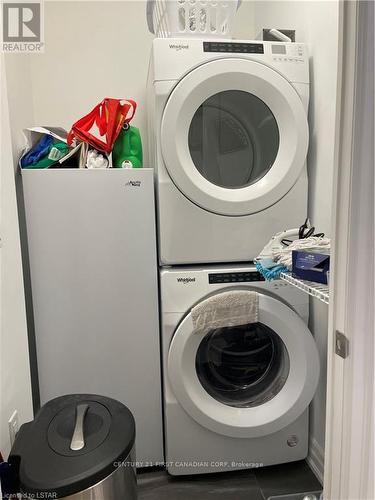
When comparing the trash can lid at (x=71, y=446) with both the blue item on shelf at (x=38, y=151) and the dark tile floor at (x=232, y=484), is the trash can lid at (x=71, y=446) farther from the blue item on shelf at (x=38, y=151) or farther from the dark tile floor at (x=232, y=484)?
the blue item on shelf at (x=38, y=151)

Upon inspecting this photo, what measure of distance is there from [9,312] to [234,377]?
91 centimetres

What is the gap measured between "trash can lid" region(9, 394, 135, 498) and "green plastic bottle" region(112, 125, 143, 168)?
90cm

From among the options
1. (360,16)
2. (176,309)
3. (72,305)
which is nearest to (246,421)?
(176,309)

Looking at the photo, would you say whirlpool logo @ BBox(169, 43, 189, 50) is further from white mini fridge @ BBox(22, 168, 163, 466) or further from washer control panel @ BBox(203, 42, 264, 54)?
white mini fridge @ BBox(22, 168, 163, 466)

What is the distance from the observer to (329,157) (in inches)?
53.0

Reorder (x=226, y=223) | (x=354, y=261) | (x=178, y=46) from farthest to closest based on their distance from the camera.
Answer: (x=226, y=223) → (x=178, y=46) → (x=354, y=261)

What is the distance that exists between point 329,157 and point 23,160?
115 cm

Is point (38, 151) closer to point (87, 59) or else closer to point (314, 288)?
point (87, 59)

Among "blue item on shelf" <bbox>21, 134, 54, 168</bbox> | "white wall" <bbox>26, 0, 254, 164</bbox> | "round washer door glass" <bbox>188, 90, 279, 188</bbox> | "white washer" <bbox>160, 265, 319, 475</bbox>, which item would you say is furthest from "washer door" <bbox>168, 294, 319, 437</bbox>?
"white wall" <bbox>26, 0, 254, 164</bbox>

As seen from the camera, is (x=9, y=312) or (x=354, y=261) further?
(x=9, y=312)

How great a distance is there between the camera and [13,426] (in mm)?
1092

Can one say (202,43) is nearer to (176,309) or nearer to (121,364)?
(176,309)

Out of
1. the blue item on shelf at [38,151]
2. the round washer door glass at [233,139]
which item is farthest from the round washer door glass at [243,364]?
the blue item on shelf at [38,151]

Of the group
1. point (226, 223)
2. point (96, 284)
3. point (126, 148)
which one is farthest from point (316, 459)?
point (126, 148)
